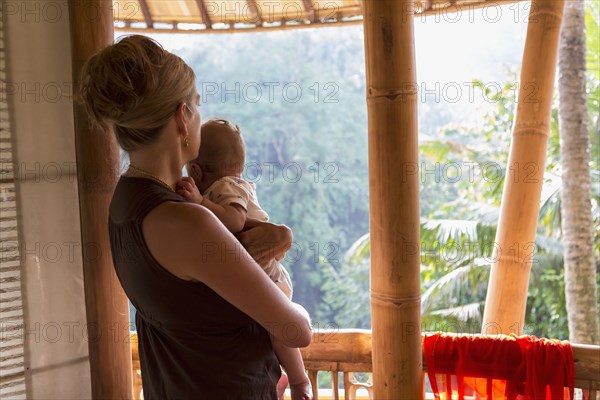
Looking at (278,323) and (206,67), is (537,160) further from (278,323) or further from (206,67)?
(206,67)

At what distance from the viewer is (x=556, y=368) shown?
6.20ft

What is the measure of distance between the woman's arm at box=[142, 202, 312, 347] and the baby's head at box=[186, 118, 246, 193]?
0.43 meters

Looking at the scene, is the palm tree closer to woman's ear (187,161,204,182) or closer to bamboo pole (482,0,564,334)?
bamboo pole (482,0,564,334)

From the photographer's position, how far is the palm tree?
18.0 feet

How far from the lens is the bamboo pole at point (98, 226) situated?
6.34 ft

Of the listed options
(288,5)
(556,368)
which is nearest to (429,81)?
(288,5)

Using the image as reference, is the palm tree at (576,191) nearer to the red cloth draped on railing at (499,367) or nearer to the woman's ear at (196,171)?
the red cloth draped on railing at (499,367)

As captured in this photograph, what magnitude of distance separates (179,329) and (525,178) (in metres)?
1.38

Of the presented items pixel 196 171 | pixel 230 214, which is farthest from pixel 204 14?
pixel 230 214

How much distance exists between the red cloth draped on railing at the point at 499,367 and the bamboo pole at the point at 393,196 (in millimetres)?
115

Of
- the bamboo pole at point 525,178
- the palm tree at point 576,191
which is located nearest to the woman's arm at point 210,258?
the bamboo pole at point 525,178

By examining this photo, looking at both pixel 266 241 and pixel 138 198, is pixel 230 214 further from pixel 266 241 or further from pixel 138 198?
pixel 138 198

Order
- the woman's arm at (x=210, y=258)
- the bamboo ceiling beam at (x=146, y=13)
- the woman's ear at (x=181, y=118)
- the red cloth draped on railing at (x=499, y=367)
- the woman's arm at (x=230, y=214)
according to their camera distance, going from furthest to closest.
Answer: the bamboo ceiling beam at (x=146, y=13), the red cloth draped on railing at (x=499, y=367), the woman's arm at (x=230, y=214), the woman's ear at (x=181, y=118), the woman's arm at (x=210, y=258)

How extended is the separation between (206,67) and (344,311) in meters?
6.65
